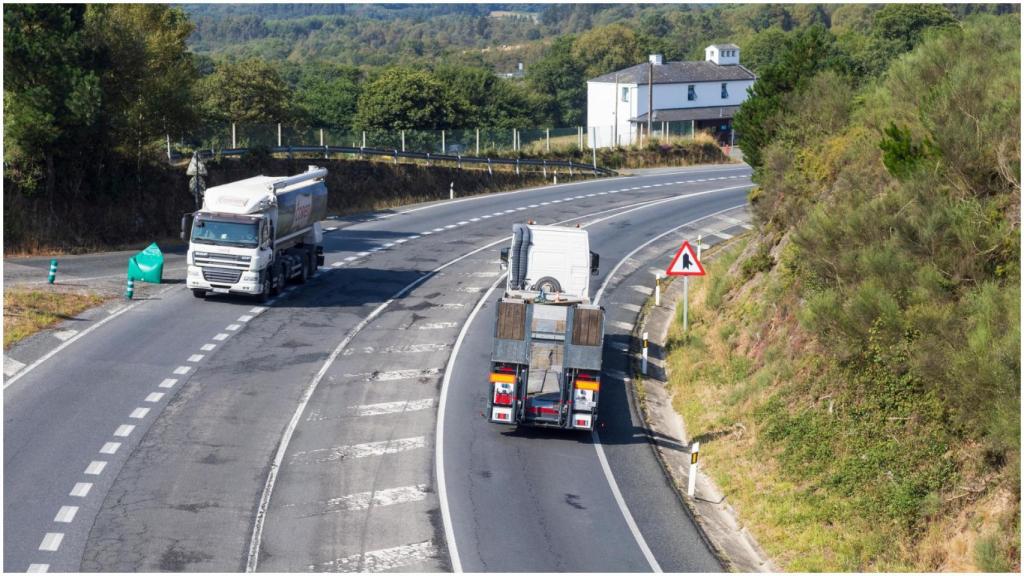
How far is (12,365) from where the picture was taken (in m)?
26.3

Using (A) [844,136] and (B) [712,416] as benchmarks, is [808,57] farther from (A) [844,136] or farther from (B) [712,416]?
(B) [712,416]

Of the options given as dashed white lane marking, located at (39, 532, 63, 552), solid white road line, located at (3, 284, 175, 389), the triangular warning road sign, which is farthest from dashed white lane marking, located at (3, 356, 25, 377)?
the triangular warning road sign

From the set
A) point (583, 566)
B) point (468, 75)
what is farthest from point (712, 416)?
point (468, 75)

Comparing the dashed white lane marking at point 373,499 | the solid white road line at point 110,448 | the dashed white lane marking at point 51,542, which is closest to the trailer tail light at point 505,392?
the dashed white lane marking at point 373,499

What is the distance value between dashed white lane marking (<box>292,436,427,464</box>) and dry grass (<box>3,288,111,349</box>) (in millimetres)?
10699

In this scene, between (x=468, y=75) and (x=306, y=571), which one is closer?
(x=306, y=571)

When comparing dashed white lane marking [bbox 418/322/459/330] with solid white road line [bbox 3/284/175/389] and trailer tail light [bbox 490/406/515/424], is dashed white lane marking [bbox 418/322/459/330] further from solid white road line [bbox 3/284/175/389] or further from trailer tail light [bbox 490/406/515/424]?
trailer tail light [bbox 490/406/515/424]

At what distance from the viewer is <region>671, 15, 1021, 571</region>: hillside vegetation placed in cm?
1767

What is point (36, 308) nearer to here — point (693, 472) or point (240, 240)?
point (240, 240)

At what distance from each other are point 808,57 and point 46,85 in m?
28.0

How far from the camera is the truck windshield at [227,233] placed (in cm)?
3238

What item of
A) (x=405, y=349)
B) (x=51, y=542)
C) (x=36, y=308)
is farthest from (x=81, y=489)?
(x=36, y=308)

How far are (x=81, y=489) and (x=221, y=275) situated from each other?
1385cm

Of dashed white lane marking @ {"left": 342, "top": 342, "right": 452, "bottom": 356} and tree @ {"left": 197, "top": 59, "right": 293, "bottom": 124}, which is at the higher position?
tree @ {"left": 197, "top": 59, "right": 293, "bottom": 124}
